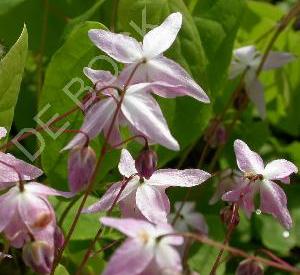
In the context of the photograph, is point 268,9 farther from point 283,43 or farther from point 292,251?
point 292,251

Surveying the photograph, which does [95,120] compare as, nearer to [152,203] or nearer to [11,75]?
[152,203]

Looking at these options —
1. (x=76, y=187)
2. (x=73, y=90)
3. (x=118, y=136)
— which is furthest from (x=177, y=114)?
(x=76, y=187)

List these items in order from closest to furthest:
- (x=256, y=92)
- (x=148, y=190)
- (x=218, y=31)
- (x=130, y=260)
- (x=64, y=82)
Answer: (x=130, y=260)
(x=148, y=190)
(x=64, y=82)
(x=218, y=31)
(x=256, y=92)

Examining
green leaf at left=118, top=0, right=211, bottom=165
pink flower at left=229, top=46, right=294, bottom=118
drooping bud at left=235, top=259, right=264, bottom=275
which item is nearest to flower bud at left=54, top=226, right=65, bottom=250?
drooping bud at left=235, top=259, right=264, bottom=275

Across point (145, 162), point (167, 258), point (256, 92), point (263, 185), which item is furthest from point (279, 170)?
point (256, 92)

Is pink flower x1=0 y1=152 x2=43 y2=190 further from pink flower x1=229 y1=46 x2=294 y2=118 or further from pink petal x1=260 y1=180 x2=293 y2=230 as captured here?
pink flower x1=229 y1=46 x2=294 y2=118
